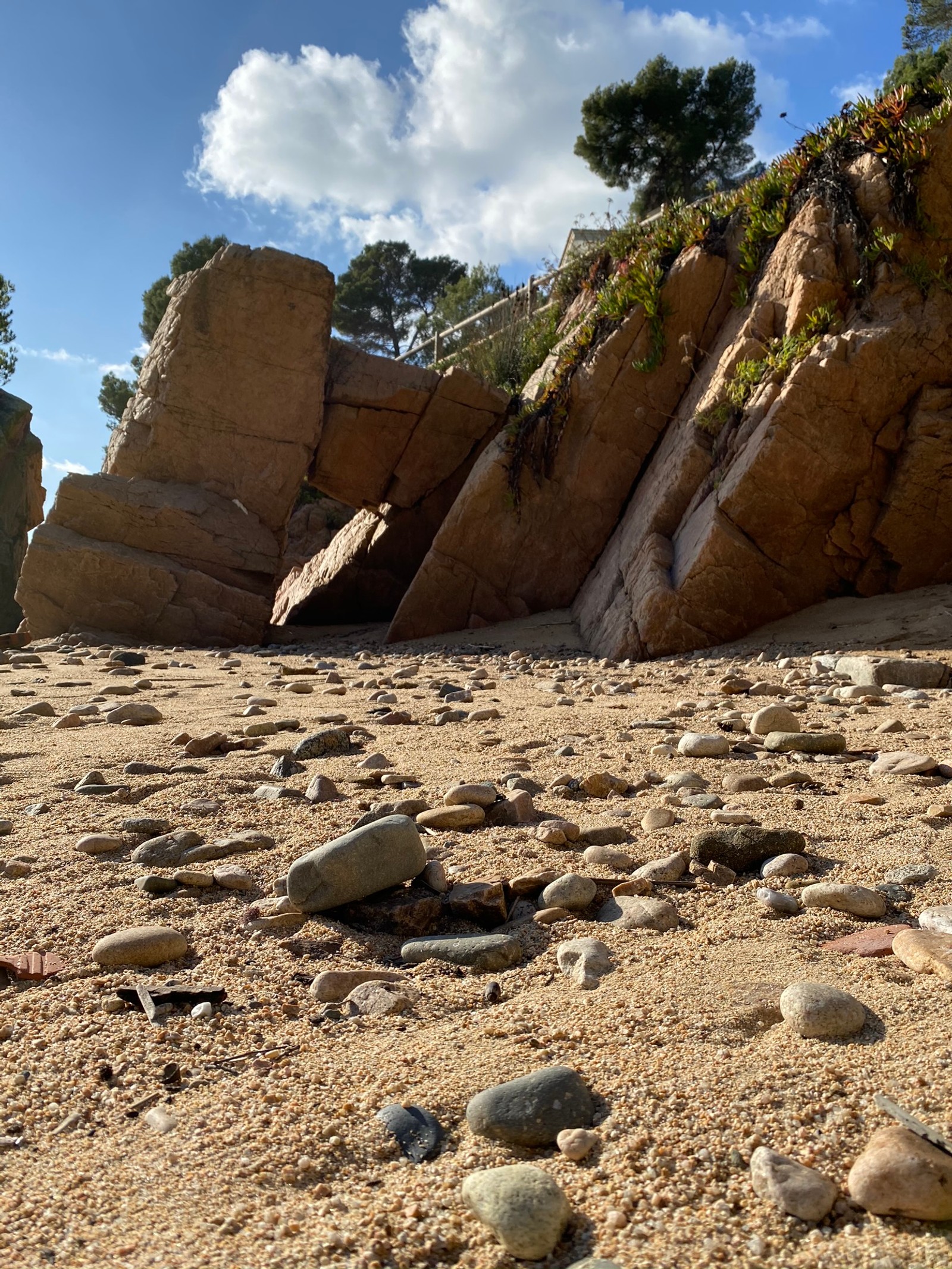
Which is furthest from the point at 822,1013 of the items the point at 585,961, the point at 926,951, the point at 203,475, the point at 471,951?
the point at 203,475

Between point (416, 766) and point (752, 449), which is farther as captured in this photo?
point (752, 449)

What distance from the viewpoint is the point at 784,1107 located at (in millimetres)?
1515

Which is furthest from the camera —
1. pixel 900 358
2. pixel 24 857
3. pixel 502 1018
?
pixel 900 358

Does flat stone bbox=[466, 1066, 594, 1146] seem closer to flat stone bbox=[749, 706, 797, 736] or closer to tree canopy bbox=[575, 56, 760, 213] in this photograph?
flat stone bbox=[749, 706, 797, 736]

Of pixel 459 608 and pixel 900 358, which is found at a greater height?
pixel 900 358

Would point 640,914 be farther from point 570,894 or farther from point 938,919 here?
point 938,919

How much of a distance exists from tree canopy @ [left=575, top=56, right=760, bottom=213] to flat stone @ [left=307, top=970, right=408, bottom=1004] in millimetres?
29120

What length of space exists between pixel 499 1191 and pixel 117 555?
1054cm

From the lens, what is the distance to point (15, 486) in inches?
746

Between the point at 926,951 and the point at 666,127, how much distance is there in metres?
30.9

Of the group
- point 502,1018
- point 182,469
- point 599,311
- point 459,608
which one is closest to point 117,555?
point 182,469

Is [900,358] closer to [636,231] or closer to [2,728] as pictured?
[636,231]

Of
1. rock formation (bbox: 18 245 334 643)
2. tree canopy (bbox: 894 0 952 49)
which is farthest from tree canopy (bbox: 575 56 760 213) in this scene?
rock formation (bbox: 18 245 334 643)

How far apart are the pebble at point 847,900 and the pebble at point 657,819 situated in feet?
2.18
